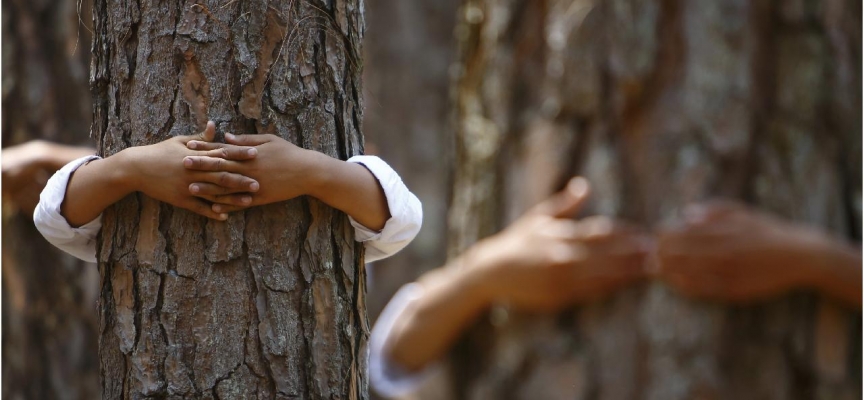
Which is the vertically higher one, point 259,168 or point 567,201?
point 259,168

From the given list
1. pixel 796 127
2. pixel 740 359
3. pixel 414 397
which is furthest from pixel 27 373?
pixel 796 127

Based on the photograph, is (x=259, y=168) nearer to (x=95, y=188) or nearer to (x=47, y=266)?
(x=95, y=188)

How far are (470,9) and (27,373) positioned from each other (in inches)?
57.5

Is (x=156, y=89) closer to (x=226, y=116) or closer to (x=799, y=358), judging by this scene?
(x=226, y=116)

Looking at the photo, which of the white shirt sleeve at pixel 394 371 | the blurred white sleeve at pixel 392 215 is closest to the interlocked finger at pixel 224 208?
the blurred white sleeve at pixel 392 215

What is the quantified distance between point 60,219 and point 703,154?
1.52 m

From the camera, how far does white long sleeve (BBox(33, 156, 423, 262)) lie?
101cm

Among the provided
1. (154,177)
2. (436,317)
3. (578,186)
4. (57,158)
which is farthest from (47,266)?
(154,177)

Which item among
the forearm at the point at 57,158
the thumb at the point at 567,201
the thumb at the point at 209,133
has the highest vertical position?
the thumb at the point at 209,133

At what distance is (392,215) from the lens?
1025 millimetres

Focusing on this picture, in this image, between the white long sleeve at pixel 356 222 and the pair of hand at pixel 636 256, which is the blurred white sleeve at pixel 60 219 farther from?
the pair of hand at pixel 636 256

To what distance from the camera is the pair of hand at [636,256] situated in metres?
2.06

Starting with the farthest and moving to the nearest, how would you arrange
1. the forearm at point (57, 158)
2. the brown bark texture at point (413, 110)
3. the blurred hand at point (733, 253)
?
the brown bark texture at point (413, 110)
the blurred hand at point (733, 253)
the forearm at point (57, 158)

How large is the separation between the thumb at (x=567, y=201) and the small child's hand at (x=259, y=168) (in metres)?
1.33
